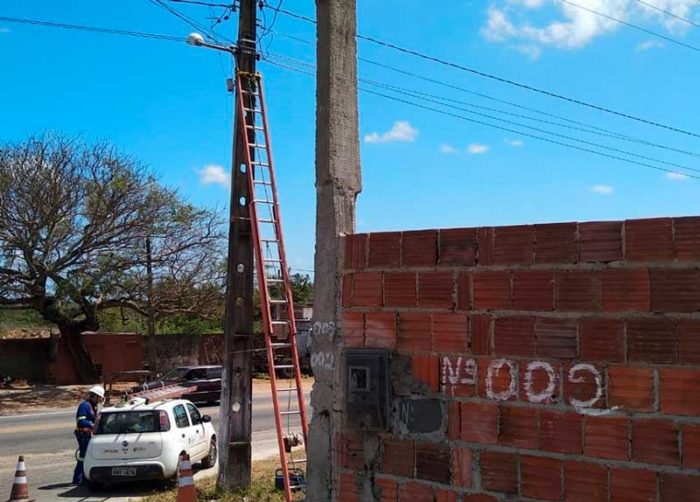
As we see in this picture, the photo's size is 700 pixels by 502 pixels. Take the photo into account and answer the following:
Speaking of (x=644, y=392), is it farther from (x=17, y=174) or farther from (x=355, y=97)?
(x=17, y=174)

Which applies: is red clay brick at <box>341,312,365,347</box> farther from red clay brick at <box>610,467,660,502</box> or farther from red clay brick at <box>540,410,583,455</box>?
red clay brick at <box>610,467,660,502</box>

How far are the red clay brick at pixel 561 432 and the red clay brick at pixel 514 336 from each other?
0.26m

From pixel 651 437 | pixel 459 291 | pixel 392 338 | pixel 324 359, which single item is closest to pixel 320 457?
pixel 324 359

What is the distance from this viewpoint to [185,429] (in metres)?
13.4

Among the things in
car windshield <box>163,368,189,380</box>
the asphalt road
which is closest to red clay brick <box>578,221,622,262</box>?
the asphalt road

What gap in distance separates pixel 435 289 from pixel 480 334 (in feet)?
1.00

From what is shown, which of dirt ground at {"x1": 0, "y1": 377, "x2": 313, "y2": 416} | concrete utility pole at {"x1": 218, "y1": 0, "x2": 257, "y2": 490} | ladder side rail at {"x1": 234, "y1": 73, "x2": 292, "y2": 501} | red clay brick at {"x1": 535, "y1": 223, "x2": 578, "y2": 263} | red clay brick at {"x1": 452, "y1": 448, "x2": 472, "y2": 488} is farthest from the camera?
dirt ground at {"x1": 0, "y1": 377, "x2": 313, "y2": 416}

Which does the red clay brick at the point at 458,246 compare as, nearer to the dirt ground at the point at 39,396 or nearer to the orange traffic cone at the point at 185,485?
the orange traffic cone at the point at 185,485

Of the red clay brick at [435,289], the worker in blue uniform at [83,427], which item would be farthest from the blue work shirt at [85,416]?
the red clay brick at [435,289]

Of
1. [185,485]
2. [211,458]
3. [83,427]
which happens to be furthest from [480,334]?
[211,458]

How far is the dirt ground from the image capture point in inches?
1038

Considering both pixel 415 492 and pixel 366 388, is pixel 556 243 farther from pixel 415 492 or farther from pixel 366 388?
pixel 415 492

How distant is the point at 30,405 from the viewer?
26844mm

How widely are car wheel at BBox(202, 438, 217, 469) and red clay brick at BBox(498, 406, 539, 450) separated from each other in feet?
41.0
